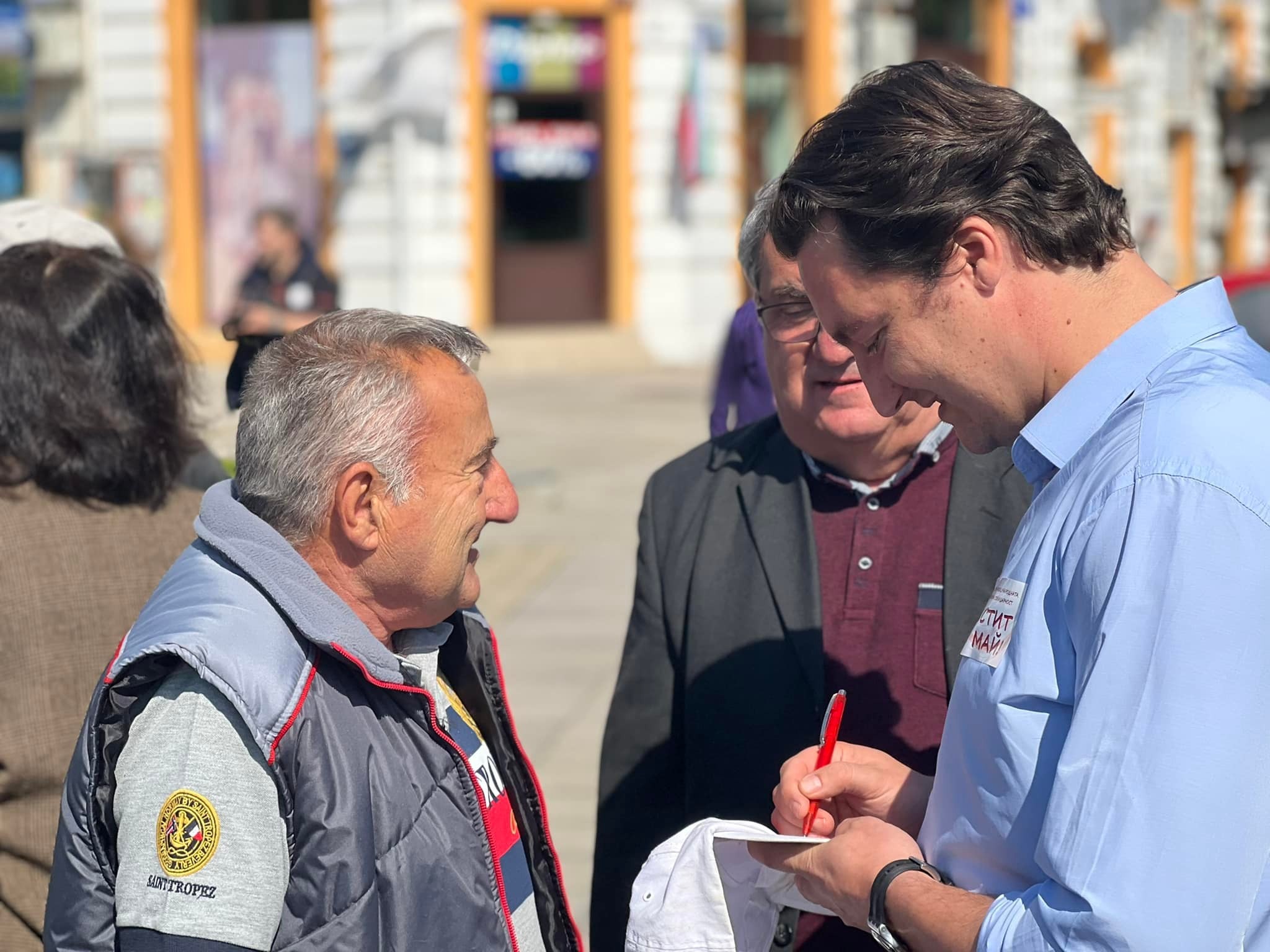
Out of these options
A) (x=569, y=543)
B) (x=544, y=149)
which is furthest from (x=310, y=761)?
(x=544, y=149)

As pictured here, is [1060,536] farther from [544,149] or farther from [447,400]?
[544,149]

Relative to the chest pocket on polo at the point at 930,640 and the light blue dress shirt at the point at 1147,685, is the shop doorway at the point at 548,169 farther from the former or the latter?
the light blue dress shirt at the point at 1147,685

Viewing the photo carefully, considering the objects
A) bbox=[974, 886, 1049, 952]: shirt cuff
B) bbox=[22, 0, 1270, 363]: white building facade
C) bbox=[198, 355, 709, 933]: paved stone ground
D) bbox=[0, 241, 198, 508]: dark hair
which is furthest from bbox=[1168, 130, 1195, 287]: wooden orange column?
bbox=[974, 886, 1049, 952]: shirt cuff

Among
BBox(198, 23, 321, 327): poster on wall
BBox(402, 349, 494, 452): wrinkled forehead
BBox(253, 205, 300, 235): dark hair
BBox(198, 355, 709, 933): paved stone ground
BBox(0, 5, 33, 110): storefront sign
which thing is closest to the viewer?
BBox(402, 349, 494, 452): wrinkled forehead

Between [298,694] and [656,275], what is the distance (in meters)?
18.2

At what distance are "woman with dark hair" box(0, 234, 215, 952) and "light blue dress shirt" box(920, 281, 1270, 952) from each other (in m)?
1.54

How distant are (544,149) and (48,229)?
664 inches

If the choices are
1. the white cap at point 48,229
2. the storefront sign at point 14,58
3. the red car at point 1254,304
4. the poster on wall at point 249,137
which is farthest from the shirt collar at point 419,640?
the storefront sign at point 14,58

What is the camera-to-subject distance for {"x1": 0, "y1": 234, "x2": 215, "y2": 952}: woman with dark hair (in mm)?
2475

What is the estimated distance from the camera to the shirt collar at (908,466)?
8.46 ft

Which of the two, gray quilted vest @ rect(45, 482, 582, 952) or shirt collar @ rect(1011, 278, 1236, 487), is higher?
shirt collar @ rect(1011, 278, 1236, 487)

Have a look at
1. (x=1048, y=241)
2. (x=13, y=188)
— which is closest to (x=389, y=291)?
(x=13, y=188)

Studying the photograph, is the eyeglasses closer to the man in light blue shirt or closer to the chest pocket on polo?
the chest pocket on polo

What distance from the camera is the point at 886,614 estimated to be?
2500mm
